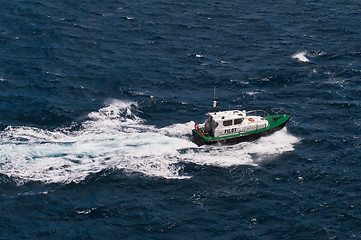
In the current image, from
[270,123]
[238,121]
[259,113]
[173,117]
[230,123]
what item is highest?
[238,121]

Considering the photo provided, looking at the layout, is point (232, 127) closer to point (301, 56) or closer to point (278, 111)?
point (278, 111)

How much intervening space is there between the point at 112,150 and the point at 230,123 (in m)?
18.3

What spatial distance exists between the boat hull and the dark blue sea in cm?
81

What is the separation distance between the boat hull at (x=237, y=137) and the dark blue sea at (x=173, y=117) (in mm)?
811

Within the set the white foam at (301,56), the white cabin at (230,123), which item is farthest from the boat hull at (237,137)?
the white foam at (301,56)

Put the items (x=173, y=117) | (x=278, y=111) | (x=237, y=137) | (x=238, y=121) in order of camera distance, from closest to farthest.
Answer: (x=237, y=137) < (x=238, y=121) < (x=173, y=117) < (x=278, y=111)

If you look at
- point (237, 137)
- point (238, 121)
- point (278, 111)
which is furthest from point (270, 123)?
point (237, 137)

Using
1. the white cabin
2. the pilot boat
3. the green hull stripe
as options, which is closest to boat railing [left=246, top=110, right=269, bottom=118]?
the green hull stripe

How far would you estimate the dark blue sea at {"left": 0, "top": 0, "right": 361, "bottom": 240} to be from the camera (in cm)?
6762

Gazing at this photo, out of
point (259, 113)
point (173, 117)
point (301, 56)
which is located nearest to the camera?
point (173, 117)

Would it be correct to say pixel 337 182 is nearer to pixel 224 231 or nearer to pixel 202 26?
pixel 224 231

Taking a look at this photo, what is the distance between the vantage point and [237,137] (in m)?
84.1

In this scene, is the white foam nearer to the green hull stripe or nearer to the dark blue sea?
the dark blue sea

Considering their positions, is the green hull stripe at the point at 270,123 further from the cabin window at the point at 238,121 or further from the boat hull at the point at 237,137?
the cabin window at the point at 238,121
